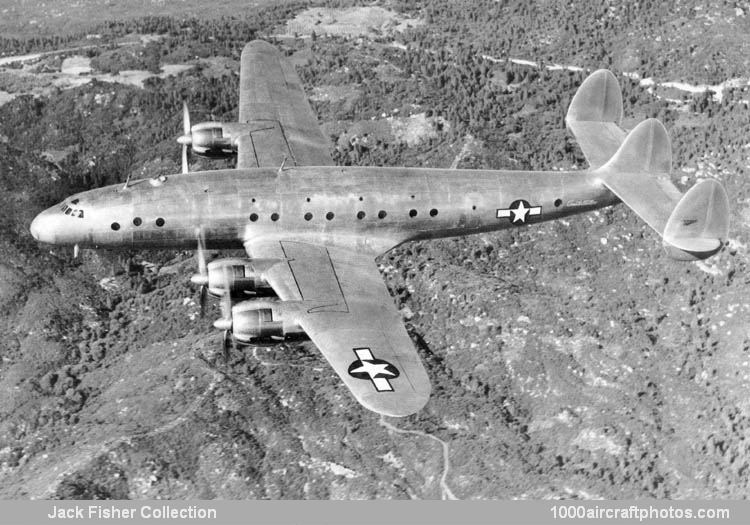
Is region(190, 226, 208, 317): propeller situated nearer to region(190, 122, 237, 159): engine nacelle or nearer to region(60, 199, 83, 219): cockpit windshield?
region(60, 199, 83, 219): cockpit windshield

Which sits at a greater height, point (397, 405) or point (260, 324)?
point (260, 324)

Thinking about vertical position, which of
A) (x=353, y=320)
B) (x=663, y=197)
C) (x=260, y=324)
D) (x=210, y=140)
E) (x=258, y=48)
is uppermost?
(x=258, y=48)

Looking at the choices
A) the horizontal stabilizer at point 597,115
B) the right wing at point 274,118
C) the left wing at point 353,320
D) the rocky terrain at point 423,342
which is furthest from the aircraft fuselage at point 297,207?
the rocky terrain at point 423,342

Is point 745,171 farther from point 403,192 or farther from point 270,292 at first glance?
point 270,292

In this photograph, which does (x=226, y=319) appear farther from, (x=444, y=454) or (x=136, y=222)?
(x=444, y=454)

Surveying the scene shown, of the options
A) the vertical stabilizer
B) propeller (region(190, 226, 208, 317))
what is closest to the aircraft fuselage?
propeller (region(190, 226, 208, 317))

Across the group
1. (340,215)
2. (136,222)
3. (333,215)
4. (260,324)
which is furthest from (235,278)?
(340,215)
